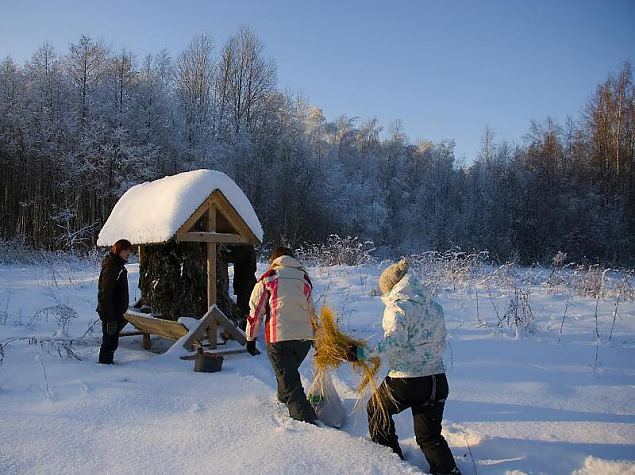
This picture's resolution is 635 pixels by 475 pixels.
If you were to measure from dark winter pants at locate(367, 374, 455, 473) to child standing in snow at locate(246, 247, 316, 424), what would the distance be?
0.96 metres

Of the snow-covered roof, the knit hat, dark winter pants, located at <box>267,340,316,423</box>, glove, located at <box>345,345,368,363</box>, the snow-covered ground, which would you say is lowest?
the snow-covered ground

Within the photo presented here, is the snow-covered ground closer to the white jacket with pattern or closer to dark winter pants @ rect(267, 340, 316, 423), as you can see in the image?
dark winter pants @ rect(267, 340, 316, 423)

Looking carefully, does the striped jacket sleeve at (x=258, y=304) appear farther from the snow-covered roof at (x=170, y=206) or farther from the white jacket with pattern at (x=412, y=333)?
the snow-covered roof at (x=170, y=206)

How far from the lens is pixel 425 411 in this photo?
3.92m

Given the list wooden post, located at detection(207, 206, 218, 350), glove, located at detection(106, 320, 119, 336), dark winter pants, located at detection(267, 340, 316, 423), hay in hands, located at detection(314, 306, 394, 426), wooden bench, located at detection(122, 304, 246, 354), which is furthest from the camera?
wooden post, located at detection(207, 206, 218, 350)

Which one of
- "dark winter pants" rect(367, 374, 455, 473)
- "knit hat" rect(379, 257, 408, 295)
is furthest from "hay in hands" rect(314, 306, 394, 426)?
"knit hat" rect(379, 257, 408, 295)

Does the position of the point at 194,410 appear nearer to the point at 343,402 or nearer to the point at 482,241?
the point at 343,402

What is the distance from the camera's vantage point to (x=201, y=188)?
24.3 ft

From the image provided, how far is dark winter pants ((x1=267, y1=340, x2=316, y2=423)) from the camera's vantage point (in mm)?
4645

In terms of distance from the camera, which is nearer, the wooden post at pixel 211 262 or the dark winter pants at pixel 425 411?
the dark winter pants at pixel 425 411

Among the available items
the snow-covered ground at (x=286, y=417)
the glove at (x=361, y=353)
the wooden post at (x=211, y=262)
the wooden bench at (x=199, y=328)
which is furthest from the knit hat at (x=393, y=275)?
the wooden post at (x=211, y=262)

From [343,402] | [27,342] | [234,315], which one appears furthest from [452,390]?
[27,342]

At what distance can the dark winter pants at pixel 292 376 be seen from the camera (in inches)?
183

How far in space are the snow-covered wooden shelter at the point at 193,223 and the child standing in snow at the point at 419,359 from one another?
3.97m
